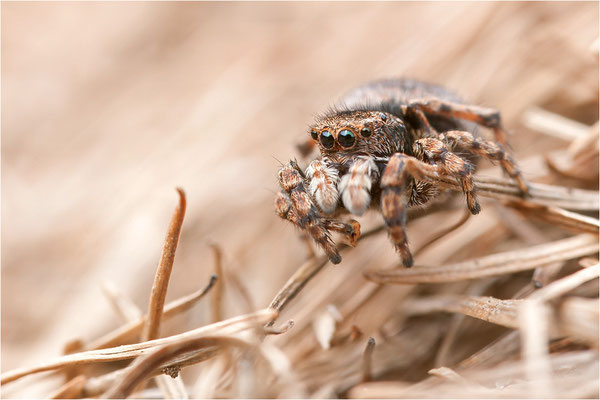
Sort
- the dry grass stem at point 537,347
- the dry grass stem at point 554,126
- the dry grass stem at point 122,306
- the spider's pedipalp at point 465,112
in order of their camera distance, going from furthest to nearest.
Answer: the dry grass stem at point 554,126 < the dry grass stem at point 122,306 < the spider's pedipalp at point 465,112 < the dry grass stem at point 537,347

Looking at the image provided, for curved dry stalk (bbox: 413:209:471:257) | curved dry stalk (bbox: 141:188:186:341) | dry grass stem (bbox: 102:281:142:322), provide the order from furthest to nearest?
1. dry grass stem (bbox: 102:281:142:322)
2. curved dry stalk (bbox: 413:209:471:257)
3. curved dry stalk (bbox: 141:188:186:341)

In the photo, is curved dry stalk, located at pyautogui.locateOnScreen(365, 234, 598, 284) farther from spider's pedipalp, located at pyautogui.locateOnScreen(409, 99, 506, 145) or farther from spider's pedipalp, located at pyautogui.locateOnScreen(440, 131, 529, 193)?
spider's pedipalp, located at pyautogui.locateOnScreen(409, 99, 506, 145)

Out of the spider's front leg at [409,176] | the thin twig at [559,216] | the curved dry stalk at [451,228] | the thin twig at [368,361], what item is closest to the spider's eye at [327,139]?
the spider's front leg at [409,176]

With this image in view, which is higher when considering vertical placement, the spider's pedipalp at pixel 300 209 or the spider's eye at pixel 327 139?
the spider's eye at pixel 327 139

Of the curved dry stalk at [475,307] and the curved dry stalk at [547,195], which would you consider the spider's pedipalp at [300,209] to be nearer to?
the curved dry stalk at [475,307]


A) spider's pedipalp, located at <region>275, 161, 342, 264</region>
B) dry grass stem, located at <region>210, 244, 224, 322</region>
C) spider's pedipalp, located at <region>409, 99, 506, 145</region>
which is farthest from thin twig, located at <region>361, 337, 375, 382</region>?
spider's pedipalp, located at <region>409, 99, 506, 145</region>

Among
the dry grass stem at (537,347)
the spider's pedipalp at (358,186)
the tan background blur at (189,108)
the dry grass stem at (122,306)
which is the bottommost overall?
the dry grass stem at (537,347)
